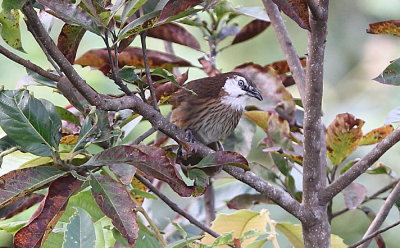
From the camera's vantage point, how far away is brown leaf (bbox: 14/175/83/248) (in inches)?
43.6

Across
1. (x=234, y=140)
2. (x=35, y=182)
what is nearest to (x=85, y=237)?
(x=35, y=182)

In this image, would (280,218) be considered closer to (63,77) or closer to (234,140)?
(234,140)

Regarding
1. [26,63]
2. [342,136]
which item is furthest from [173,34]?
[26,63]

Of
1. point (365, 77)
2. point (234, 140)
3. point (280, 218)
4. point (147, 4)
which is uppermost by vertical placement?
point (365, 77)

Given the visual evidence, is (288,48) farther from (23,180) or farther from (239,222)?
(23,180)

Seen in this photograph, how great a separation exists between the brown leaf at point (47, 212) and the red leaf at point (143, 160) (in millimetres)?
45

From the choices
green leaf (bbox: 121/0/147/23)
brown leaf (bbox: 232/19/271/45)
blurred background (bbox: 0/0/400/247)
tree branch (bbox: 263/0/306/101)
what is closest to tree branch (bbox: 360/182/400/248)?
tree branch (bbox: 263/0/306/101)

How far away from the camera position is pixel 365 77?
200 inches

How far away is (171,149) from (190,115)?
0.81 meters

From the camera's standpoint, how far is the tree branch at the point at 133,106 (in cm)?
110

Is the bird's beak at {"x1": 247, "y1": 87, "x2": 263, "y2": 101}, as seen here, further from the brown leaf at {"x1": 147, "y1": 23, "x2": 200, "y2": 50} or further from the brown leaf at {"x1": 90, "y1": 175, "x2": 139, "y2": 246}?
the brown leaf at {"x1": 90, "y1": 175, "x2": 139, "y2": 246}

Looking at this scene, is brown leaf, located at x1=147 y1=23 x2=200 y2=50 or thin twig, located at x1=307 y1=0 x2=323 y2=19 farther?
brown leaf, located at x1=147 y1=23 x2=200 y2=50

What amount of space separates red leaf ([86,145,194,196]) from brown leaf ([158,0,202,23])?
22 centimetres

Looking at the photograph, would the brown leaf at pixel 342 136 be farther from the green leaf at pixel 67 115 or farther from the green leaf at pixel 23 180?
the green leaf at pixel 23 180
